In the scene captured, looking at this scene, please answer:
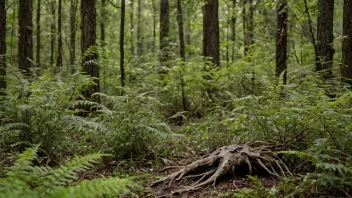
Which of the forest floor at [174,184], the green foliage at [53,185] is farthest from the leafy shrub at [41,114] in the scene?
the green foliage at [53,185]

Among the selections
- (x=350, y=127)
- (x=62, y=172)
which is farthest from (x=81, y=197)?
(x=350, y=127)

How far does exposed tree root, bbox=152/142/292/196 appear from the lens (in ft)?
14.1

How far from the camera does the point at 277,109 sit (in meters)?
5.05

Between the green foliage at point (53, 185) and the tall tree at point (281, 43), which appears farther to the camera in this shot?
the tall tree at point (281, 43)

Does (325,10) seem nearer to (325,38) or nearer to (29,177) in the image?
(325,38)

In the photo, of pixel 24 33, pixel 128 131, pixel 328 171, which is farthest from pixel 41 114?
pixel 24 33

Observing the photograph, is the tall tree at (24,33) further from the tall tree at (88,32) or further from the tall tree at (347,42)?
the tall tree at (347,42)

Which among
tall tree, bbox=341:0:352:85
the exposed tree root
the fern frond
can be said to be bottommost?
the exposed tree root

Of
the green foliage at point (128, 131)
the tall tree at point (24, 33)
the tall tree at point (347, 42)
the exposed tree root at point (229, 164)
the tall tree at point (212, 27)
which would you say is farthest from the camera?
the tall tree at point (212, 27)

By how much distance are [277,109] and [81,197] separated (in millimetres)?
3690

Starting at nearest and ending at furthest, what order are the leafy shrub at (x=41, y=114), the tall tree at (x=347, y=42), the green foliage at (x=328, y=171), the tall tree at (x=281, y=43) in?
1. the green foliage at (x=328, y=171)
2. the leafy shrub at (x=41, y=114)
3. the tall tree at (x=347, y=42)
4. the tall tree at (x=281, y=43)

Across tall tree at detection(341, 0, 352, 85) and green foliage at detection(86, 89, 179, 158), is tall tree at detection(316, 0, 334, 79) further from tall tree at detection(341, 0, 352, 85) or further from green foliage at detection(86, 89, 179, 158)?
green foliage at detection(86, 89, 179, 158)

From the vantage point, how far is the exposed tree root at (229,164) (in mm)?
4305

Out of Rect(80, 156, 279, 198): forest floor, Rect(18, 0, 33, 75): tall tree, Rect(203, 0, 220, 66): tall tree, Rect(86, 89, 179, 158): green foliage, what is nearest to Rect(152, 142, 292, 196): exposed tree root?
Rect(80, 156, 279, 198): forest floor
